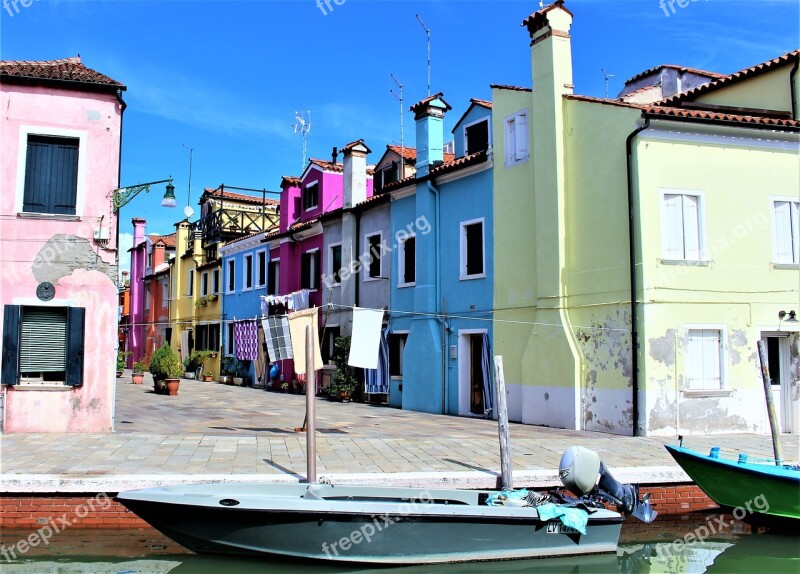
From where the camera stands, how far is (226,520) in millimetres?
7379

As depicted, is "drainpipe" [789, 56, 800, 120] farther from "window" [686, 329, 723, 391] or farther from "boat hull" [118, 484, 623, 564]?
"boat hull" [118, 484, 623, 564]

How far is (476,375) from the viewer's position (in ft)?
58.1

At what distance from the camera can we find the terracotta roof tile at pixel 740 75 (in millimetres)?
15031

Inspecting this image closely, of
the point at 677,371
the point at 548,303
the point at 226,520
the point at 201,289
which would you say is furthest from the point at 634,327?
the point at 201,289

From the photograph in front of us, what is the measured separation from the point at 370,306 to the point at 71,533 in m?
13.7

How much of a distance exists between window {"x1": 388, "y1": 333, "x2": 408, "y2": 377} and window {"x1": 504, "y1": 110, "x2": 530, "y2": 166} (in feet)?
20.2

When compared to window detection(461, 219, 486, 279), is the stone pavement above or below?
below

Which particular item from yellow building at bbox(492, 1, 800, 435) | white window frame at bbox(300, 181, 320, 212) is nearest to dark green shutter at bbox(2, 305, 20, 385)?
yellow building at bbox(492, 1, 800, 435)

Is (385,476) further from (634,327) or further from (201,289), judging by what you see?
(201,289)

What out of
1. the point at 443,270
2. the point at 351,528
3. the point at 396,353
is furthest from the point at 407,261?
the point at 351,528

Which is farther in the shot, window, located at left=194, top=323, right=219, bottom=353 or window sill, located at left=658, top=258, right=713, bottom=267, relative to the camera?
window, located at left=194, top=323, right=219, bottom=353

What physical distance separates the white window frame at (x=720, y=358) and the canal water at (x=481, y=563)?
13.9 feet

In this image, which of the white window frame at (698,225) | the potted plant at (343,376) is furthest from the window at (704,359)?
the potted plant at (343,376)

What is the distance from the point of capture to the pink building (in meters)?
12.3
